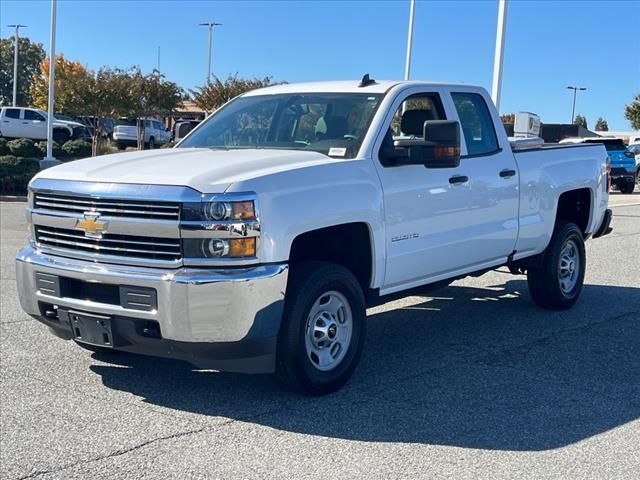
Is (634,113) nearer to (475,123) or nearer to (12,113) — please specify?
(12,113)

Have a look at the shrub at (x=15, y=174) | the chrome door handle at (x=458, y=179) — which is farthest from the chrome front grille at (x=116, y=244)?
the shrub at (x=15, y=174)

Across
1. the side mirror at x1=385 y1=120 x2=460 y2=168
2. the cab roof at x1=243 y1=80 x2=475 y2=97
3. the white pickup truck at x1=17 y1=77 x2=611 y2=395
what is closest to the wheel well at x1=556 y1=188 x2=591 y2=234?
the white pickup truck at x1=17 y1=77 x2=611 y2=395

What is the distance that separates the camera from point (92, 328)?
5082 mm

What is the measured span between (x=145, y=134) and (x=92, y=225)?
37899 mm

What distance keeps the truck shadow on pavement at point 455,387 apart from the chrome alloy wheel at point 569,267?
49 cm

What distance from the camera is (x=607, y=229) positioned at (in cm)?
904

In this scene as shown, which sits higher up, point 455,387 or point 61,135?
point 61,135

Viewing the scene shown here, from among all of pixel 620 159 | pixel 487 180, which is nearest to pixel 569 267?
pixel 487 180

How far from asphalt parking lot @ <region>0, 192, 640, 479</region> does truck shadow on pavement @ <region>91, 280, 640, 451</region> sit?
2 cm

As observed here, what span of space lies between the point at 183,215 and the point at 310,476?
1.61 meters

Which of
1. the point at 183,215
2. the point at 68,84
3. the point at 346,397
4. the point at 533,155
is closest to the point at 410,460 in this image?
the point at 346,397

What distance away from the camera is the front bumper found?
15.5 ft

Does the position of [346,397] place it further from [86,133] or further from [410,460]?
[86,133]

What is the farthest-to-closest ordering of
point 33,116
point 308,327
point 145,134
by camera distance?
point 145,134
point 33,116
point 308,327
